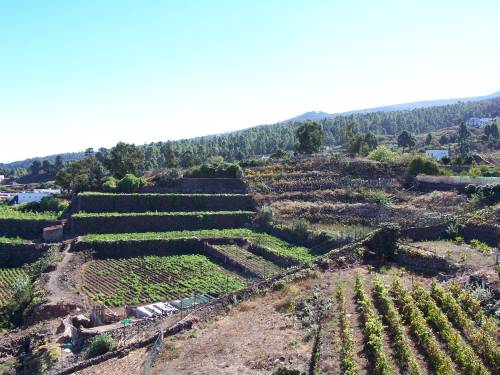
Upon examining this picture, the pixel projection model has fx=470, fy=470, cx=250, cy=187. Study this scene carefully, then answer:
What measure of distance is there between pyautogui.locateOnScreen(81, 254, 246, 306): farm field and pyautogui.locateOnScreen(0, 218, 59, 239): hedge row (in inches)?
336

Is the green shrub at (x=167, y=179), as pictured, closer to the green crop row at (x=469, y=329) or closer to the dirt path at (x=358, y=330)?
the dirt path at (x=358, y=330)

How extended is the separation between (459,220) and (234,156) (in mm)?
65265

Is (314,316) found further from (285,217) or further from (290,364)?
(285,217)

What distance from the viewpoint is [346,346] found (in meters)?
13.2

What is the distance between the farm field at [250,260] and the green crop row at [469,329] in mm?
13078

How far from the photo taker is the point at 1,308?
Answer: 26.5 m

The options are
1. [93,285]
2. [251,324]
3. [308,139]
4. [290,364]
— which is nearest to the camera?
[290,364]

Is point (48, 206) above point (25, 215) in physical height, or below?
above

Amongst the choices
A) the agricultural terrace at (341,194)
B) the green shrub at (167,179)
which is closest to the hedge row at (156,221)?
the agricultural terrace at (341,194)

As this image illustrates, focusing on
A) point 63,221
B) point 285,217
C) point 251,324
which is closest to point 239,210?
point 285,217

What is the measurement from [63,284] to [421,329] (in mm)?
22473

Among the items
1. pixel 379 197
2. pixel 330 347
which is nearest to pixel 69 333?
pixel 330 347

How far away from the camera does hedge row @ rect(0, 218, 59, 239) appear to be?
39.7 meters

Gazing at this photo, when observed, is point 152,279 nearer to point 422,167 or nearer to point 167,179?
point 167,179
